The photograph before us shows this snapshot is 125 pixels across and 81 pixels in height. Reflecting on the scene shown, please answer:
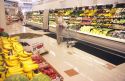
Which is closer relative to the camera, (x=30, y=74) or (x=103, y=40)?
(x=30, y=74)

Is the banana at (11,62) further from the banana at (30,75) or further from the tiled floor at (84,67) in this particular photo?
the tiled floor at (84,67)

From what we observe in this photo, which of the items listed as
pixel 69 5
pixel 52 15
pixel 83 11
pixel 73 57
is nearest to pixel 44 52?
pixel 73 57

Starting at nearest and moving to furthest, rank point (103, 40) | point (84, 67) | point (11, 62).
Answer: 1. point (11, 62)
2. point (84, 67)
3. point (103, 40)

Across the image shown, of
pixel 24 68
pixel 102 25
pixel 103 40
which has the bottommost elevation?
pixel 103 40

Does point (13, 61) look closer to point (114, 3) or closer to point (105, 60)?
point (105, 60)

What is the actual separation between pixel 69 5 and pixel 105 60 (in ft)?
19.3

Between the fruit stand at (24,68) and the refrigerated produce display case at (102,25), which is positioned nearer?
the fruit stand at (24,68)

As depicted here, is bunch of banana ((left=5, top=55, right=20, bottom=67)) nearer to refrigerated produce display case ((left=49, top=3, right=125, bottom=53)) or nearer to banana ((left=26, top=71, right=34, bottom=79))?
banana ((left=26, top=71, right=34, bottom=79))

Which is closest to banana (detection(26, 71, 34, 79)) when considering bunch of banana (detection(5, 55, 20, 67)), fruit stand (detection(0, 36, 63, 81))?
fruit stand (detection(0, 36, 63, 81))

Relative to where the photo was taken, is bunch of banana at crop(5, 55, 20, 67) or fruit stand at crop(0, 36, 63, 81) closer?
fruit stand at crop(0, 36, 63, 81)

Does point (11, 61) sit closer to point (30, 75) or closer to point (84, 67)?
point (30, 75)

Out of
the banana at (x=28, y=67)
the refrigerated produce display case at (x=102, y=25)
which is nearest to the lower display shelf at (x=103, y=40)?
the refrigerated produce display case at (x=102, y=25)

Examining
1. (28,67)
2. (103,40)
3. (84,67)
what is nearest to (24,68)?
(28,67)

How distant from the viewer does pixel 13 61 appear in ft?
8.30
